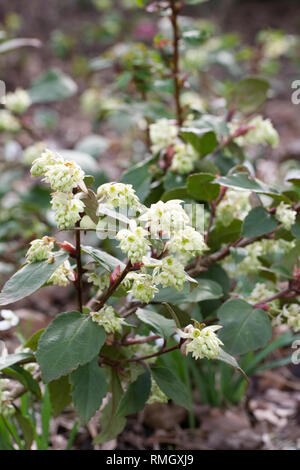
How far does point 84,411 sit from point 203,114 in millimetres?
878

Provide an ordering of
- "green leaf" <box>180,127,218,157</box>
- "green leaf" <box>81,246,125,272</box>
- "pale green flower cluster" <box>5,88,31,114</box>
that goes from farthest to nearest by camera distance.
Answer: "pale green flower cluster" <box>5,88,31,114</box>, "green leaf" <box>180,127,218,157</box>, "green leaf" <box>81,246,125,272</box>

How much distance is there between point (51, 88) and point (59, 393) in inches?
52.1

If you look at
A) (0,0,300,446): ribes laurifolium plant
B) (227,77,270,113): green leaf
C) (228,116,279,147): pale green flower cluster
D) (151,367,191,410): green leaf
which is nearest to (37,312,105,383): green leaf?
(0,0,300,446): ribes laurifolium plant

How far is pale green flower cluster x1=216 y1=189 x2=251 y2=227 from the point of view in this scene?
4.08ft

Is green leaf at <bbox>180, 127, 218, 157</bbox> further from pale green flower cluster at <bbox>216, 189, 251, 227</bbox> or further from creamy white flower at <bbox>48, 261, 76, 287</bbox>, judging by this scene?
creamy white flower at <bbox>48, 261, 76, 287</bbox>

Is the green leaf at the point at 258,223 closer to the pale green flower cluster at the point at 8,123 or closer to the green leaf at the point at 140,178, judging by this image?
the green leaf at the point at 140,178

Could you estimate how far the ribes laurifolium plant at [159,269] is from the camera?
872mm

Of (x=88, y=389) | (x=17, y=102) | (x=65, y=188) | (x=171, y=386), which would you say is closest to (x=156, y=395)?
(x=171, y=386)

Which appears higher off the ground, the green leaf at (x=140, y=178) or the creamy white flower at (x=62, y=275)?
the green leaf at (x=140, y=178)

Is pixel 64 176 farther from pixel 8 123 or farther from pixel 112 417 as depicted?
pixel 8 123

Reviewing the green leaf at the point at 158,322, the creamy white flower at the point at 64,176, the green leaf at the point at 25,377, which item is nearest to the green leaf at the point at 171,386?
the green leaf at the point at 158,322

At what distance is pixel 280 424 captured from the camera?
164 cm

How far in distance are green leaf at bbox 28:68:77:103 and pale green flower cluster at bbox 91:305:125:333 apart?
130 centimetres
